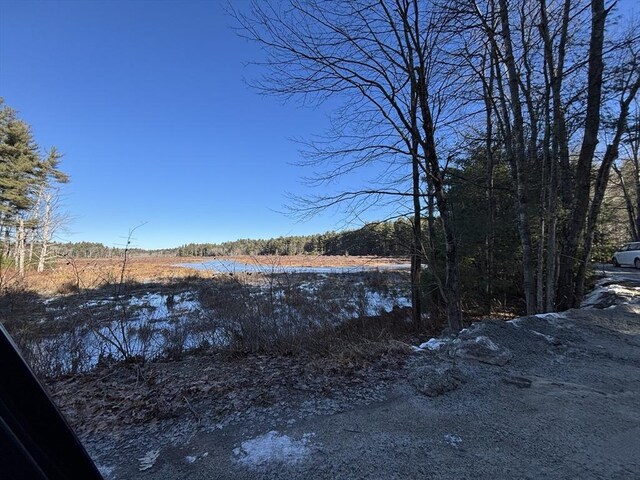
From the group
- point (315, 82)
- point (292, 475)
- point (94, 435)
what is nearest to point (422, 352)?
point (292, 475)

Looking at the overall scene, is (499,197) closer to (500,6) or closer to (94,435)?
(500,6)

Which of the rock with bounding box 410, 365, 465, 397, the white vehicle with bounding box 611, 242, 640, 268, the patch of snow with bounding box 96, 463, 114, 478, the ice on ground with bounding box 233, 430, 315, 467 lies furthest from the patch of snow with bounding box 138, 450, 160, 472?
the white vehicle with bounding box 611, 242, 640, 268

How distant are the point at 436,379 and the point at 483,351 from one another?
4.11 ft

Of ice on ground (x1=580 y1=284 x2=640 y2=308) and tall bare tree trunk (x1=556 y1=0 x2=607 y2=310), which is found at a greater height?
tall bare tree trunk (x1=556 y1=0 x2=607 y2=310)

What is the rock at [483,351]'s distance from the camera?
14.2 feet

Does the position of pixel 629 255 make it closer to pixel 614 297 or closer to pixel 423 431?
pixel 614 297

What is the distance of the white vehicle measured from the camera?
781 inches

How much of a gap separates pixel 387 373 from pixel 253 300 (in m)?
4.21

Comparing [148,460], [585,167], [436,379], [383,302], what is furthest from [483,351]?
[383,302]

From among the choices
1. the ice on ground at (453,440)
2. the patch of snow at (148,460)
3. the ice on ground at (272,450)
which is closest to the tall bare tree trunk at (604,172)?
the ice on ground at (453,440)

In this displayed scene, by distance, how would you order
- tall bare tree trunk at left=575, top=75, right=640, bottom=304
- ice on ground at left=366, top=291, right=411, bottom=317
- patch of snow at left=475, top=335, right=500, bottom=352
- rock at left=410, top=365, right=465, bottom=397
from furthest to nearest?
ice on ground at left=366, top=291, right=411, bottom=317 < tall bare tree trunk at left=575, top=75, right=640, bottom=304 < patch of snow at left=475, top=335, right=500, bottom=352 < rock at left=410, top=365, right=465, bottom=397

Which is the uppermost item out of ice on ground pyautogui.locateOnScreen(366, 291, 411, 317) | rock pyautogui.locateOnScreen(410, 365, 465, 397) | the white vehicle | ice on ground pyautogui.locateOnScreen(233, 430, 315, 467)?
the white vehicle

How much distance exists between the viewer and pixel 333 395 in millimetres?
3510

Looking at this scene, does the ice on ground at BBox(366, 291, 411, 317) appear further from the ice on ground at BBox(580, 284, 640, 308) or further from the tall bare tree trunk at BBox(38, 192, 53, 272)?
Answer: the tall bare tree trunk at BBox(38, 192, 53, 272)
